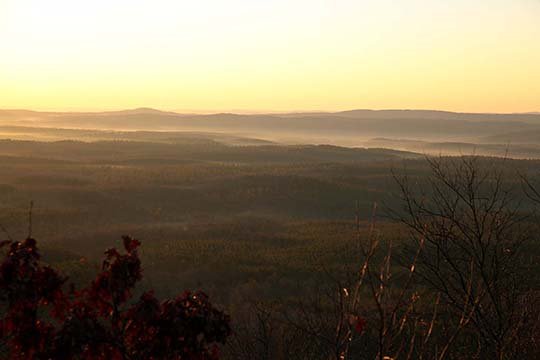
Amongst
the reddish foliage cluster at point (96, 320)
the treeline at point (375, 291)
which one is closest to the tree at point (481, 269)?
the treeline at point (375, 291)

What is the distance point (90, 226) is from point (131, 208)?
7056 mm

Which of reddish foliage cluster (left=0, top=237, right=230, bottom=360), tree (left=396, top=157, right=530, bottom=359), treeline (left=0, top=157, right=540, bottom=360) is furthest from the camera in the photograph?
tree (left=396, top=157, right=530, bottom=359)

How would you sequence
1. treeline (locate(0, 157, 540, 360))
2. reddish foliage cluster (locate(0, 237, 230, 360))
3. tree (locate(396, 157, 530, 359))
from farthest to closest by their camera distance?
tree (locate(396, 157, 530, 359)) → treeline (locate(0, 157, 540, 360)) → reddish foliage cluster (locate(0, 237, 230, 360))

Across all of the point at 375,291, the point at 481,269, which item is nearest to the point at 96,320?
the point at 481,269

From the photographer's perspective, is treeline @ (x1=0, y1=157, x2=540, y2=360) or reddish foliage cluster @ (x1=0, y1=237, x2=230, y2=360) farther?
treeline @ (x1=0, y1=157, x2=540, y2=360)

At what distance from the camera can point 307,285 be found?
952 inches

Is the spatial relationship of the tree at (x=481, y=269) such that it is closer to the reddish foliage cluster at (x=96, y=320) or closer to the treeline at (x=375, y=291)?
the treeline at (x=375, y=291)

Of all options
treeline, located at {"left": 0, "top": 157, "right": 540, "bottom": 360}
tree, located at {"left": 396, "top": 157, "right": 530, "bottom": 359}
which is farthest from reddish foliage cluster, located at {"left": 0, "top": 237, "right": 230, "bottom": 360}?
tree, located at {"left": 396, "top": 157, "right": 530, "bottom": 359}

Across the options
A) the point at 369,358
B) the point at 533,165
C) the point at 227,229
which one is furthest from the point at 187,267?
the point at 533,165

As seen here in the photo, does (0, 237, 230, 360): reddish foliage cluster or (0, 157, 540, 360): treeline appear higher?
(0, 237, 230, 360): reddish foliage cluster

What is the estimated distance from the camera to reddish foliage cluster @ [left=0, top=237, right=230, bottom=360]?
495 cm

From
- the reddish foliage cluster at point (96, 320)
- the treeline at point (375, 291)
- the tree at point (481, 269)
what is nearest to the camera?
the reddish foliage cluster at point (96, 320)

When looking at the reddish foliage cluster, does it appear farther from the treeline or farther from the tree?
the tree

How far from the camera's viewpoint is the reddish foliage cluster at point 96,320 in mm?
4949
